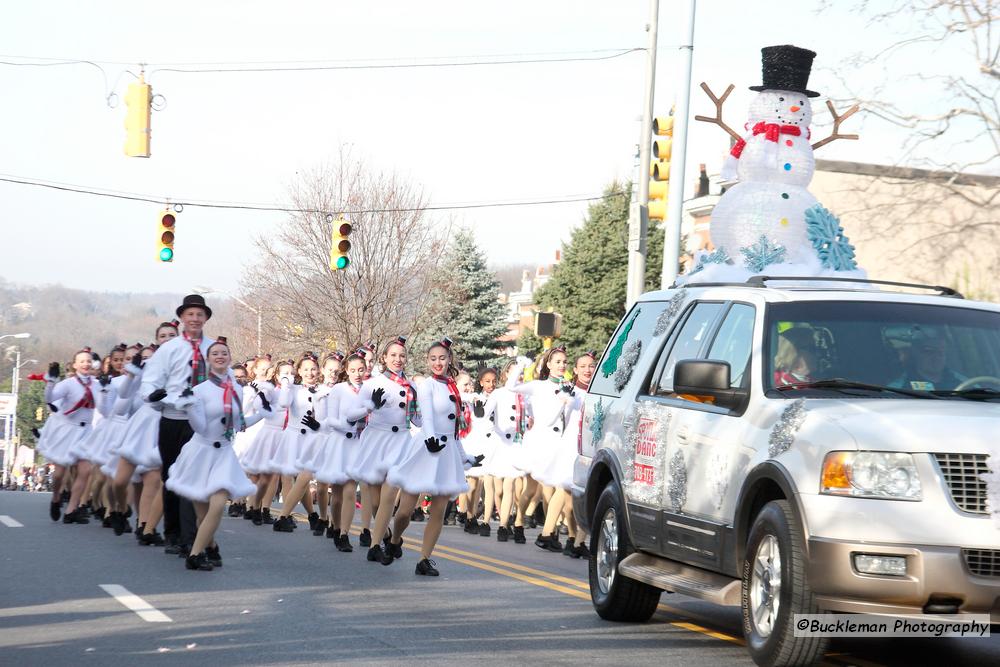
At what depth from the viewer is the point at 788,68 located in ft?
48.4

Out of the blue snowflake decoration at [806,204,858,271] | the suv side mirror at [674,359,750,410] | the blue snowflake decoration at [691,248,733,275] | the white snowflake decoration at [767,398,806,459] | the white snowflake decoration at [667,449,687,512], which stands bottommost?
the white snowflake decoration at [667,449,687,512]

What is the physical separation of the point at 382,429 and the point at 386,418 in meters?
0.12

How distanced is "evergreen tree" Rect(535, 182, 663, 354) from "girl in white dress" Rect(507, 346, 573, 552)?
119 feet

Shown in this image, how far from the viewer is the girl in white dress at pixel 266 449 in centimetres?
1947

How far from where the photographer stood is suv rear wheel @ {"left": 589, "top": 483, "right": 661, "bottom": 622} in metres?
9.66

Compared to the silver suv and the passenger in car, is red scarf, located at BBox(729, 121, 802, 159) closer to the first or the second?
the silver suv

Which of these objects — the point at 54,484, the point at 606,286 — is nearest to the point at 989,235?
the point at 54,484

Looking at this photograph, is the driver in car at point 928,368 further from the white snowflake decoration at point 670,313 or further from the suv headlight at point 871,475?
the white snowflake decoration at point 670,313

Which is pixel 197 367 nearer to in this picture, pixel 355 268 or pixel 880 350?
pixel 880 350

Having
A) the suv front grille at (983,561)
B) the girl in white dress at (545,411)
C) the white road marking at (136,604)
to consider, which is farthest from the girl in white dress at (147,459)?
the suv front grille at (983,561)

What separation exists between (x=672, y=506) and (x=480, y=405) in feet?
42.0

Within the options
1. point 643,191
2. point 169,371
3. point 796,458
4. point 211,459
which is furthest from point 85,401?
point 796,458

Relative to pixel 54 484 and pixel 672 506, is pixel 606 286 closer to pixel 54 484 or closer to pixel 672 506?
pixel 54 484

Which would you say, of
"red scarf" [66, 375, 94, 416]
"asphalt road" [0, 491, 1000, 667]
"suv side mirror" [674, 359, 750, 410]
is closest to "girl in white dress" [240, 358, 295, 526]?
"red scarf" [66, 375, 94, 416]
